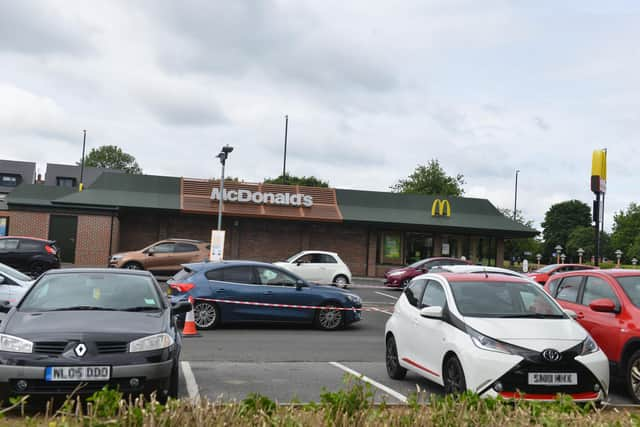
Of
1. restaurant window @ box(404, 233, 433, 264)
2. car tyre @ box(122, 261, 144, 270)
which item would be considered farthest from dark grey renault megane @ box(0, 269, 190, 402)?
restaurant window @ box(404, 233, 433, 264)

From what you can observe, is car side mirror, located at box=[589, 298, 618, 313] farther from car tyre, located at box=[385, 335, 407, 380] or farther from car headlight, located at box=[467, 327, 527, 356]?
car tyre, located at box=[385, 335, 407, 380]

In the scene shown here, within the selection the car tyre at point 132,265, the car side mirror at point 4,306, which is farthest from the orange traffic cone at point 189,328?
the car tyre at point 132,265

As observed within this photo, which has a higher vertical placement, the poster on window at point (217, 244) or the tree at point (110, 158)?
the tree at point (110, 158)

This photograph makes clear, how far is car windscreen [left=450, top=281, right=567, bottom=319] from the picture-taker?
7930mm

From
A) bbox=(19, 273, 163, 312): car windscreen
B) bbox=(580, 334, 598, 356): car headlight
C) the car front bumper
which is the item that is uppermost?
bbox=(19, 273, 163, 312): car windscreen

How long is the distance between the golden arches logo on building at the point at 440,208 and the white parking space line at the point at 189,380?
102 ft

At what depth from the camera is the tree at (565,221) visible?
4043 inches

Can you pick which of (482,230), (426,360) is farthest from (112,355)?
(482,230)

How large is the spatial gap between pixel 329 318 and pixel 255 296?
5.90 feet

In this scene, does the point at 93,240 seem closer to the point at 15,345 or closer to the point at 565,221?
the point at 15,345

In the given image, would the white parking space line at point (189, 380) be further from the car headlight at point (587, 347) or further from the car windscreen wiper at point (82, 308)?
the car headlight at point (587, 347)

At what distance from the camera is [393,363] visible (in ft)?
30.6

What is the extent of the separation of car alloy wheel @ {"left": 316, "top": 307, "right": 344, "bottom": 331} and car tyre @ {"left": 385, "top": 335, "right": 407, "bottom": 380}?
570 cm

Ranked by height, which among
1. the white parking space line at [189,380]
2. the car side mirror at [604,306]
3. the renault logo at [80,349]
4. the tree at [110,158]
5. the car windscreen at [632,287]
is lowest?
the white parking space line at [189,380]
